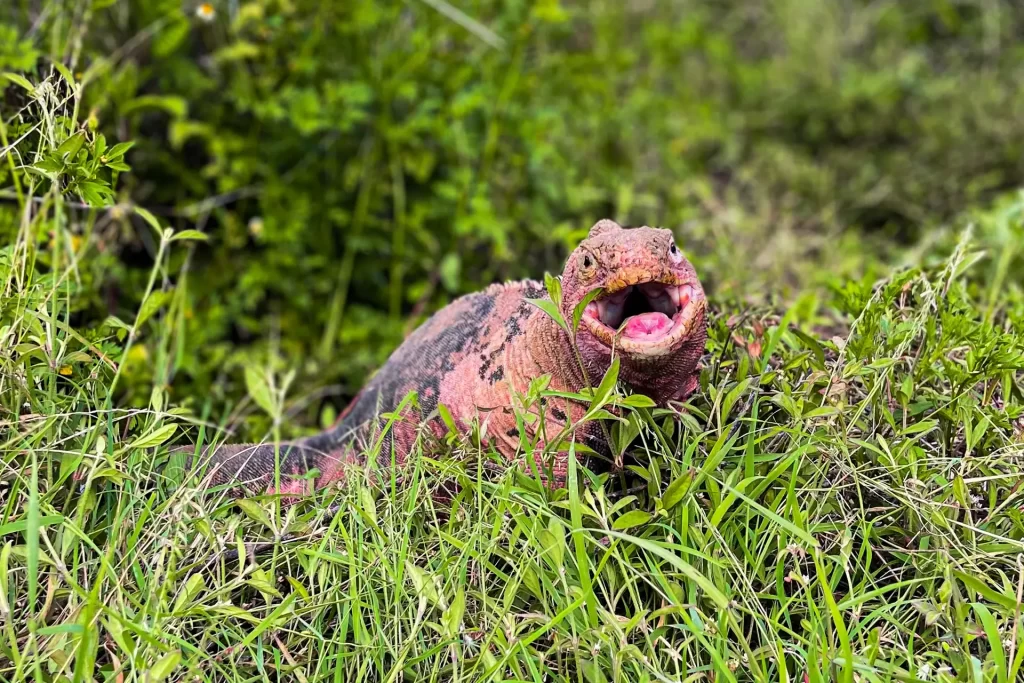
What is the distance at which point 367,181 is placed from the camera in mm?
4426

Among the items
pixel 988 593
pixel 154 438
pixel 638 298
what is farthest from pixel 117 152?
pixel 988 593

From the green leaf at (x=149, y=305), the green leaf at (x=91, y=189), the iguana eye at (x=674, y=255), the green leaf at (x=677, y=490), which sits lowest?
the green leaf at (x=149, y=305)

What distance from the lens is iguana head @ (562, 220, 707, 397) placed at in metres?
2.18

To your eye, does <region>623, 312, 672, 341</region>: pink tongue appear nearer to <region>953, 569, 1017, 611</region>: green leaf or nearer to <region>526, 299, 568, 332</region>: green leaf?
<region>526, 299, 568, 332</region>: green leaf

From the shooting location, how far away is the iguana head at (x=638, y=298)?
7.14ft

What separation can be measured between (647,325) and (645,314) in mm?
38

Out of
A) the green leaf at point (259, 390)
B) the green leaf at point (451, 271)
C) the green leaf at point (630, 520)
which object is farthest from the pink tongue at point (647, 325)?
the green leaf at point (451, 271)

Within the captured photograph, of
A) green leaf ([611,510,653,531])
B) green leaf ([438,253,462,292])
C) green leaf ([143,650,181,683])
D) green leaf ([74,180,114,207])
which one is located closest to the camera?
green leaf ([143,650,181,683])

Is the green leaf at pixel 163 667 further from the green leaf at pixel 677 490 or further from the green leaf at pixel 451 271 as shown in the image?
the green leaf at pixel 451 271

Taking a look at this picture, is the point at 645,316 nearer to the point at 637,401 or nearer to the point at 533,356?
the point at 637,401

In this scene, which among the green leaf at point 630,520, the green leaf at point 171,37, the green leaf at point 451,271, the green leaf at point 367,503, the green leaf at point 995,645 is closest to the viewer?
the green leaf at point 995,645

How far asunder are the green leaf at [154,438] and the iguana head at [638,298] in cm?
99

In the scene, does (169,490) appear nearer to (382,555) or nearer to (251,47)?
(382,555)

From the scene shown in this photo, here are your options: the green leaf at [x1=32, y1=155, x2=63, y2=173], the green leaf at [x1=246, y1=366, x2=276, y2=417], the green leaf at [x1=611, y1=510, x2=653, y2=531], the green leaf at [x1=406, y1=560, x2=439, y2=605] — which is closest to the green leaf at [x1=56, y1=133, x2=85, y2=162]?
the green leaf at [x1=32, y1=155, x2=63, y2=173]
